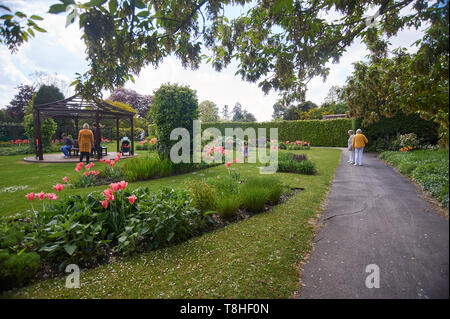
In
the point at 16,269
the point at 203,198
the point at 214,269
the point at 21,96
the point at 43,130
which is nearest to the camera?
the point at 16,269

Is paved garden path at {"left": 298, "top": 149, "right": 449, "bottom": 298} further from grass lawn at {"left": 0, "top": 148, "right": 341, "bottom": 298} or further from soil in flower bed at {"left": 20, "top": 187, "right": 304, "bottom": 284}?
soil in flower bed at {"left": 20, "top": 187, "right": 304, "bottom": 284}

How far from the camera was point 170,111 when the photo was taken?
8438 mm

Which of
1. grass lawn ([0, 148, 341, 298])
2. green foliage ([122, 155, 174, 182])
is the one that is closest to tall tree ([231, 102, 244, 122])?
green foliage ([122, 155, 174, 182])

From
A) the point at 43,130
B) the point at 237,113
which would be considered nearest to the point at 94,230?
the point at 43,130

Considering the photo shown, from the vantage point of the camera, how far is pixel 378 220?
1432mm

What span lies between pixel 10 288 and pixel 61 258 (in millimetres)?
500

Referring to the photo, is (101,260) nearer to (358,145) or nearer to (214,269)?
(214,269)

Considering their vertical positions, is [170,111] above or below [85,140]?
above

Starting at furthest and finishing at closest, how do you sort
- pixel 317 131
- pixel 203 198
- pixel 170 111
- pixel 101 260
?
pixel 317 131 → pixel 170 111 → pixel 203 198 → pixel 101 260

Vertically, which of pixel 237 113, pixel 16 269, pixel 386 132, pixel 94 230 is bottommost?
pixel 16 269

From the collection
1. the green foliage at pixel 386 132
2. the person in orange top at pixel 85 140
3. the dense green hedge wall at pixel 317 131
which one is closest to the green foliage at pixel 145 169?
the person in orange top at pixel 85 140

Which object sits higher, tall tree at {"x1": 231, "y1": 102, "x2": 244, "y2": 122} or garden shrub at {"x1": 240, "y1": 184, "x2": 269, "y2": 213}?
tall tree at {"x1": 231, "y1": 102, "x2": 244, "y2": 122}

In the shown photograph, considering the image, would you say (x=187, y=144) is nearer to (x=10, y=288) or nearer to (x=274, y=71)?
(x=274, y=71)

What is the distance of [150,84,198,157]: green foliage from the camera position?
8.50 meters
